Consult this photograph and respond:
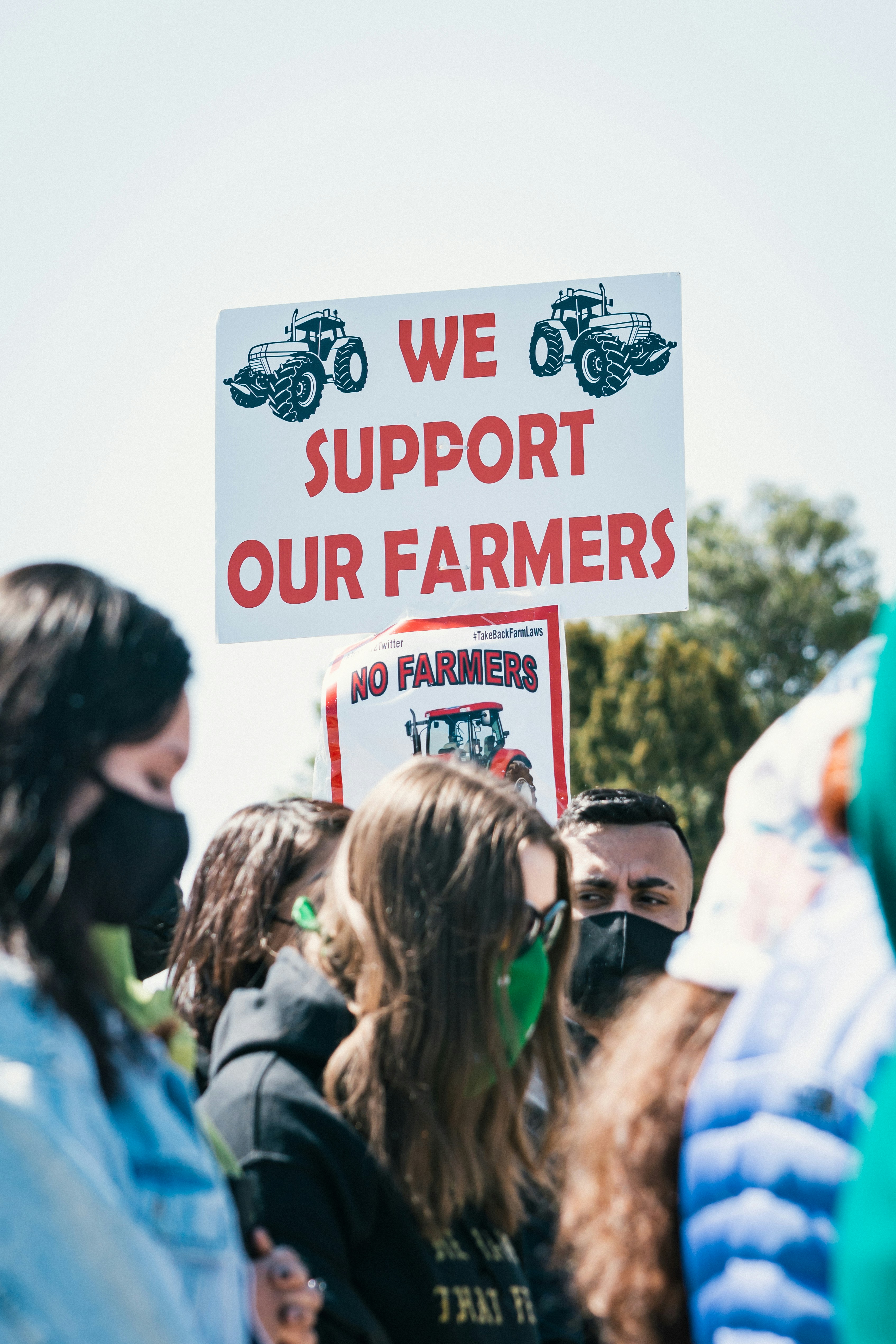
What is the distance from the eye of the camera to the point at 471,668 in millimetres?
4688

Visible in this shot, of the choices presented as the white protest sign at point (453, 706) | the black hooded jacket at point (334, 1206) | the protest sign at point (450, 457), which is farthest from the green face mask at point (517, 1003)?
the protest sign at point (450, 457)

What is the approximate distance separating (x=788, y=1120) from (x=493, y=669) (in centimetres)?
329

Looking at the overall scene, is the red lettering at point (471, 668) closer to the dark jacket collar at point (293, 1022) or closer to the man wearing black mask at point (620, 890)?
the man wearing black mask at point (620, 890)

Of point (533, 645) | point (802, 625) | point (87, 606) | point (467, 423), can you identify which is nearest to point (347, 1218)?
point (87, 606)

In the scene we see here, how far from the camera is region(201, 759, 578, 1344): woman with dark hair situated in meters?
2.15

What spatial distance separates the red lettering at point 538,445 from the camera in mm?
5121

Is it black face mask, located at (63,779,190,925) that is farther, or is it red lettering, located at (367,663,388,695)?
red lettering, located at (367,663,388,695)

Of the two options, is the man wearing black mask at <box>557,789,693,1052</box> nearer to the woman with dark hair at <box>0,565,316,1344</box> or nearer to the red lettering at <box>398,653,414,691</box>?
the red lettering at <box>398,653,414,691</box>

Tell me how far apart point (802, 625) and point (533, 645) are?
3060 cm

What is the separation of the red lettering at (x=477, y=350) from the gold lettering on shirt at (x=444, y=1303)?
11.8 feet

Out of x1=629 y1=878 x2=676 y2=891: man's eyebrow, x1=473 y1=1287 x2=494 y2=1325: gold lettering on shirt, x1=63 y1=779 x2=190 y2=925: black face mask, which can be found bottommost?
x1=473 y1=1287 x2=494 y2=1325: gold lettering on shirt

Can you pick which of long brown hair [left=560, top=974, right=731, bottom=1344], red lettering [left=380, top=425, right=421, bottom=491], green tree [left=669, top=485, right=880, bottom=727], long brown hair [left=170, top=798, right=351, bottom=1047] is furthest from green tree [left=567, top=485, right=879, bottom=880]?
long brown hair [left=560, top=974, right=731, bottom=1344]

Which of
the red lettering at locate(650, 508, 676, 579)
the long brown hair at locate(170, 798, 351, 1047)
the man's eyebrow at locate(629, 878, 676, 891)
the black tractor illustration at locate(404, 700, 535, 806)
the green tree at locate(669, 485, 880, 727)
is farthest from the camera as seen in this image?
the green tree at locate(669, 485, 880, 727)

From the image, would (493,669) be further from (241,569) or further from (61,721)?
(61,721)
